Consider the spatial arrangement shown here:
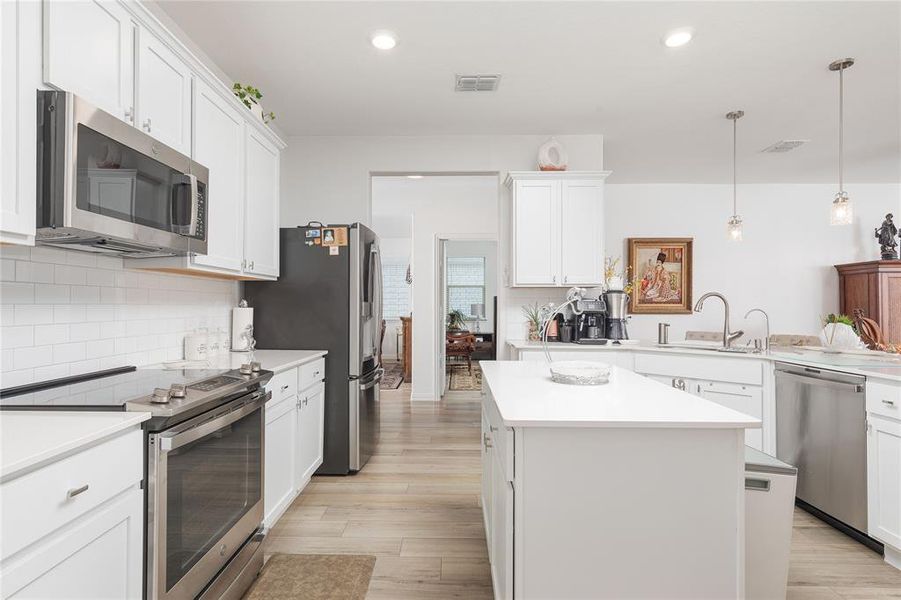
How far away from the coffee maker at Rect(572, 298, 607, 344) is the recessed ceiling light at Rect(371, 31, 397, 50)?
257 centimetres

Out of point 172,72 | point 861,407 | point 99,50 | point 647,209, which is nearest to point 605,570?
point 861,407

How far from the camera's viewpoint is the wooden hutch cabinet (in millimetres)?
5012

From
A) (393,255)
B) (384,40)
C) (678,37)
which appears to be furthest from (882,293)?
(393,255)

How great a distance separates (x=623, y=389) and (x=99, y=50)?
2.33 meters

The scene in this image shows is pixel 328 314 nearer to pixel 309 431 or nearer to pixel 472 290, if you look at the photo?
pixel 309 431

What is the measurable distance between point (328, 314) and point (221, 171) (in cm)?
123

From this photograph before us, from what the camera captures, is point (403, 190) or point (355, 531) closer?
point (355, 531)

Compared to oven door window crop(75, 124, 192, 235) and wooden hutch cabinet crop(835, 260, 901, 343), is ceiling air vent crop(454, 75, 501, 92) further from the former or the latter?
wooden hutch cabinet crop(835, 260, 901, 343)

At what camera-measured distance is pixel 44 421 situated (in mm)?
1285

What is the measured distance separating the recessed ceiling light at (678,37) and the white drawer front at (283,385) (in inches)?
109

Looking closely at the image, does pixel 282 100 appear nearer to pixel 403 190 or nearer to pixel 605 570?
pixel 403 190

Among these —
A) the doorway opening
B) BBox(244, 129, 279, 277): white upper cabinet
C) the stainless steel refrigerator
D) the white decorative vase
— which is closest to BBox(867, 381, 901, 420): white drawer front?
the white decorative vase

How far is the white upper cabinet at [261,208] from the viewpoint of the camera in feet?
9.29

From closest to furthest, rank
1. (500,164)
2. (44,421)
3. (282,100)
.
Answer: (44,421) → (282,100) → (500,164)
